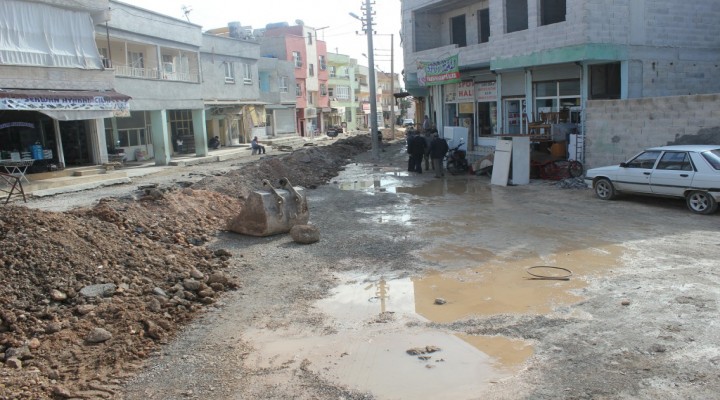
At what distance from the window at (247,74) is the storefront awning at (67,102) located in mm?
18224

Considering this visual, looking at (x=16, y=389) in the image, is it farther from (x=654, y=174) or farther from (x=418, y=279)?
(x=654, y=174)

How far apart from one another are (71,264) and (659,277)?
27.4 feet

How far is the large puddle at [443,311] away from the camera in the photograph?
18.4 feet

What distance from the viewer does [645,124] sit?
650 inches

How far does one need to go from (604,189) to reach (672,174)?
7.04ft

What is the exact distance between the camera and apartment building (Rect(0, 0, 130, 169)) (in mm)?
17766

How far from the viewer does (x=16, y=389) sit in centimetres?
527

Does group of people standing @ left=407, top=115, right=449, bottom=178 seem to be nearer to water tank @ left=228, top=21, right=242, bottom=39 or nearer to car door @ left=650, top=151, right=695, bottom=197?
car door @ left=650, top=151, right=695, bottom=197

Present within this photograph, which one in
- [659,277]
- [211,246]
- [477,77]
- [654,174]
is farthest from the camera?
[477,77]

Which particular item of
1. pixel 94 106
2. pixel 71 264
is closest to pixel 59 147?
pixel 94 106

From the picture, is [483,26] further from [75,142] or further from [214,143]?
[214,143]

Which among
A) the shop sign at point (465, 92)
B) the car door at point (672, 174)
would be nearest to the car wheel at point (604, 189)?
the car door at point (672, 174)

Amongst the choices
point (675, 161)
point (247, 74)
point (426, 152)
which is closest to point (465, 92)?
point (426, 152)

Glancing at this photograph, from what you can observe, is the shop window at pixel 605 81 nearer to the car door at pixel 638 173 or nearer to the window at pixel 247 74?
the car door at pixel 638 173
